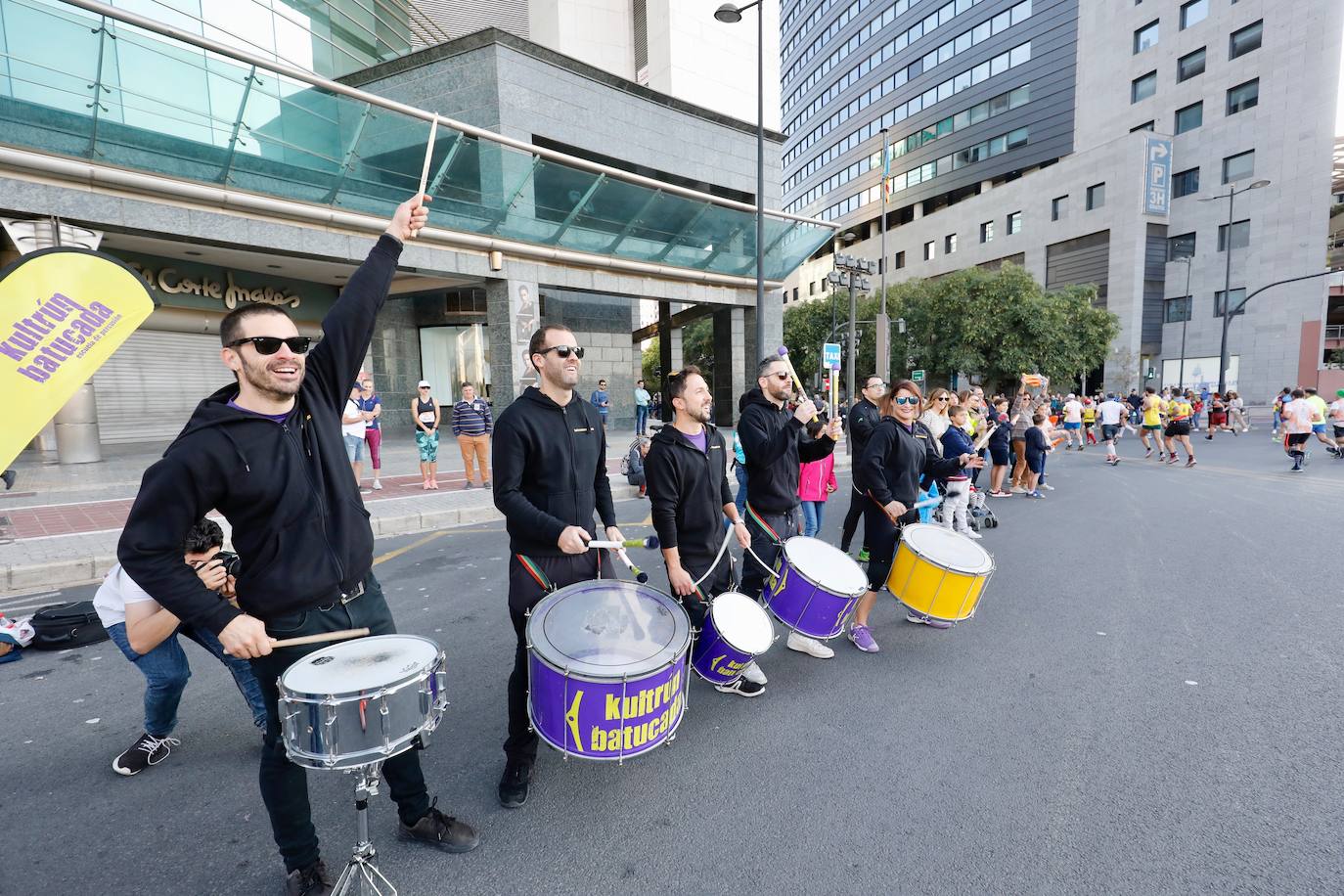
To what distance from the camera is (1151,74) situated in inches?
1506

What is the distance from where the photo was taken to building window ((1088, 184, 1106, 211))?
3825 cm

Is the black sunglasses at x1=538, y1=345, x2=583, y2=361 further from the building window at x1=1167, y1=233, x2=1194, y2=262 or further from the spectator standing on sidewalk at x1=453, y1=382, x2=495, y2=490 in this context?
the building window at x1=1167, y1=233, x2=1194, y2=262

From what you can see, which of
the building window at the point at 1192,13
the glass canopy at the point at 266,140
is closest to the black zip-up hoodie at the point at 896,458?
the glass canopy at the point at 266,140

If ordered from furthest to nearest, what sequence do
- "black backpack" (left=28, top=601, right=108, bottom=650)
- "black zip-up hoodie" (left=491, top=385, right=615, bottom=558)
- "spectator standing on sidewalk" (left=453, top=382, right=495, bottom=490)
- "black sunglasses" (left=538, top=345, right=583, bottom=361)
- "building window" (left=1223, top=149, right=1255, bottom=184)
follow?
"building window" (left=1223, top=149, right=1255, bottom=184), "spectator standing on sidewalk" (left=453, top=382, right=495, bottom=490), "black backpack" (left=28, top=601, right=108, bottom=650), "black sunglasses" (left=538, top=345, right=583, bottom=361), "black zip-up hoodie" (left=491, top=385, right=615, bottom=558)

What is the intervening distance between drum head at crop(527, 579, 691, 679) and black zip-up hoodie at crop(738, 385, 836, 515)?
150 centimetres

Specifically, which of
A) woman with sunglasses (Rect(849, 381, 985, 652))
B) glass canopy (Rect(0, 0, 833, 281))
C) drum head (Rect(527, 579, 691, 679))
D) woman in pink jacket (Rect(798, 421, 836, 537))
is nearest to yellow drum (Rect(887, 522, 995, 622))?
woman with sunglasses (Rect(849, 381, 985, 652))

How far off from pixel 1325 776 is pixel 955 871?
1939 mm

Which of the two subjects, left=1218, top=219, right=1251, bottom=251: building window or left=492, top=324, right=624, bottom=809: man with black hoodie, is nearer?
left=492, top=324, right=624, bottom=809: man with black hoodie

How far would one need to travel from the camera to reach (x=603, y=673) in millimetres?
2225

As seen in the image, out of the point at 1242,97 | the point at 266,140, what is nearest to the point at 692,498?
the point at 266,140

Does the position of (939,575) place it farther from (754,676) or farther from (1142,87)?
(1142,87)

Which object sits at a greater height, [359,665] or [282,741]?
[359,665]

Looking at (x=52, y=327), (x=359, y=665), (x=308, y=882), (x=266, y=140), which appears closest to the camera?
(x=359, y=665)

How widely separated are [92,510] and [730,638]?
9.44 m
